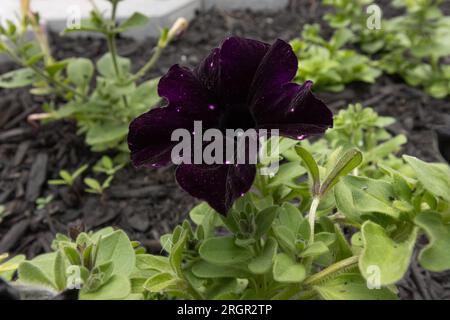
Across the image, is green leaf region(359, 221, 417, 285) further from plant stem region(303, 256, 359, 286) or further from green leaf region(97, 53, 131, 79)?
green leaf region(97, 53, 131, 79)

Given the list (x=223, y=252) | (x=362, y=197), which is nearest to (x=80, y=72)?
(x=223, y=252)

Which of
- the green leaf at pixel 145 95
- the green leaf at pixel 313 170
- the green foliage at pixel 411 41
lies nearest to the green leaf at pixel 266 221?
the green leaf at pixel 313 170

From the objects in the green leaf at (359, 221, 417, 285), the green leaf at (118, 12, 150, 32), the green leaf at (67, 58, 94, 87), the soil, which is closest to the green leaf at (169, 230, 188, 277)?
the green leaf at (359, 221, 417, 285)

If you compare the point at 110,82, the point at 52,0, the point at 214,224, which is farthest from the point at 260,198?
the point at 52,0

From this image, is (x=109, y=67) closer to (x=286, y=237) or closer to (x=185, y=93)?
(x=185, y=93)

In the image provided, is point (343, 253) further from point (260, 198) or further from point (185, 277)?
point (185, 277)
